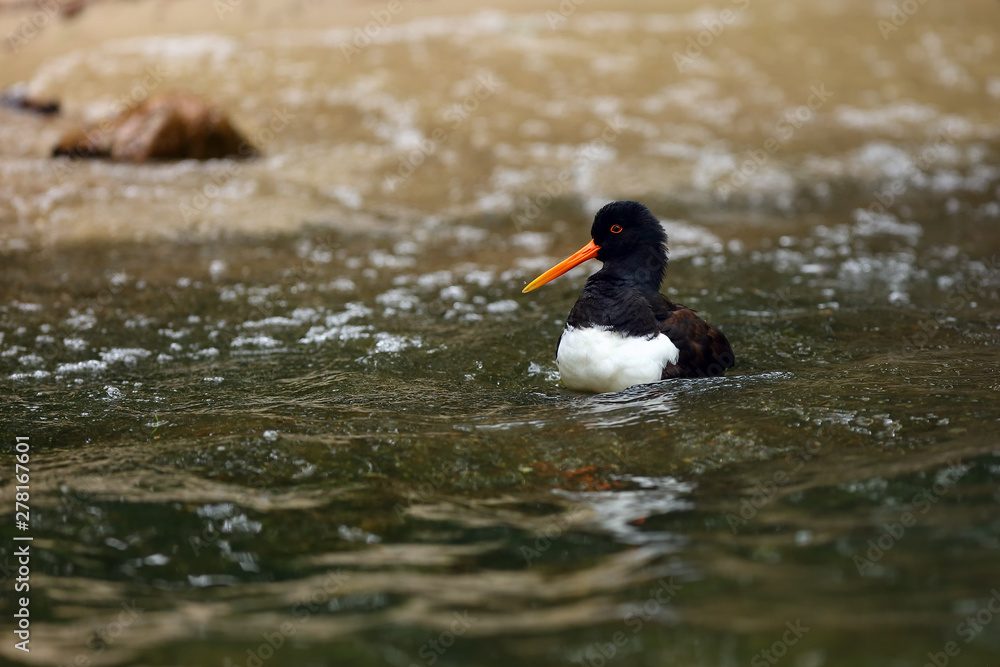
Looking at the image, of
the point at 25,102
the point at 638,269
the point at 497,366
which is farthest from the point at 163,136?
the point at 638,269

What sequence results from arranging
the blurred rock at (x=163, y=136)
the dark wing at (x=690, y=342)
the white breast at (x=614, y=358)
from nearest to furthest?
1. the white breast at (x=614, y=358)
2. the dark wing at (x=690, y=342)
3. the blurred rock at (x=163, y=136)

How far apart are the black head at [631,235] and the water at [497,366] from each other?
2.83 feet

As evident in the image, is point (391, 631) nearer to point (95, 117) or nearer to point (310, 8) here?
point (95, 117)

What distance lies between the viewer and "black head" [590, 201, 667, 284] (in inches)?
209

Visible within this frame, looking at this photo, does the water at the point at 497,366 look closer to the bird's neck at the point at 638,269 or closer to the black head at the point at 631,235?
the bird's neck at the point at 638,269

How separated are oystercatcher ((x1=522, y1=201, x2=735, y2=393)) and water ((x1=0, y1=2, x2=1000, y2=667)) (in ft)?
0.59

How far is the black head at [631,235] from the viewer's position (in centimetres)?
530

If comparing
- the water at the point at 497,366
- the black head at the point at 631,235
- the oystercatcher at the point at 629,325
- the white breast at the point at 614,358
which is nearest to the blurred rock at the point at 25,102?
the water at the point at 497,366

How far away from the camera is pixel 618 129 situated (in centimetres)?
1219

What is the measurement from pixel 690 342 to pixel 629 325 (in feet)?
1.38

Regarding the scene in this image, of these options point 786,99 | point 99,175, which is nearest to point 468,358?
point 99,175

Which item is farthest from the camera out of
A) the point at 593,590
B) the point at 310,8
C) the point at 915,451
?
the point at 310,8

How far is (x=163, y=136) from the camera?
1088 centimetres

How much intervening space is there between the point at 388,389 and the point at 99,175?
22.6 feet
